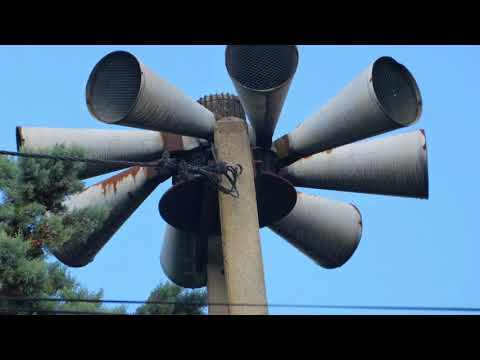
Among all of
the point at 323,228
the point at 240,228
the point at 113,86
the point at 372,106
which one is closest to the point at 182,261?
the point at 323,228

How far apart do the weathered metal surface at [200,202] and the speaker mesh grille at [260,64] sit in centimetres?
118

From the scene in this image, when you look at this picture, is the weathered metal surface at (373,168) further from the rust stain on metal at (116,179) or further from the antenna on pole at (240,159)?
the rust stain on metal at (116,179)

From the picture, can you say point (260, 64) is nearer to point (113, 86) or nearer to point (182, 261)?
point (113, 86)

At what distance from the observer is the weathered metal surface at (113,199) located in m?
12.8

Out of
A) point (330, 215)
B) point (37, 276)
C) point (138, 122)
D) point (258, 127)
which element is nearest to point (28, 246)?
point (37, 276)

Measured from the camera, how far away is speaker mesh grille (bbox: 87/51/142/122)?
10898mm

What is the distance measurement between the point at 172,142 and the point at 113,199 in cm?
105

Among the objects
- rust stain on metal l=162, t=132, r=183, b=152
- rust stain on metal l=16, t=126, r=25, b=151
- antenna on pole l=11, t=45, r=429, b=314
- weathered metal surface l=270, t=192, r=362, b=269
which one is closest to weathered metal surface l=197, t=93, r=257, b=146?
antenna on pole l=11, t=45, r=429, b=314

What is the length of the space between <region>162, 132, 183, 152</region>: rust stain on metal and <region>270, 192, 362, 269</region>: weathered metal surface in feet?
6.19

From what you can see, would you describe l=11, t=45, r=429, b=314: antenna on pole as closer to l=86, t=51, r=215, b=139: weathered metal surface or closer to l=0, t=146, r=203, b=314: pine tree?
l=86, t=51, r=215, b=139: weathered metal surface

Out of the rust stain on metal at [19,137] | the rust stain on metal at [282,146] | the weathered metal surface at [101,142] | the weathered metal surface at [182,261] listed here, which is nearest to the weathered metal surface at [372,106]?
the rust stain on metal at [282,146]
